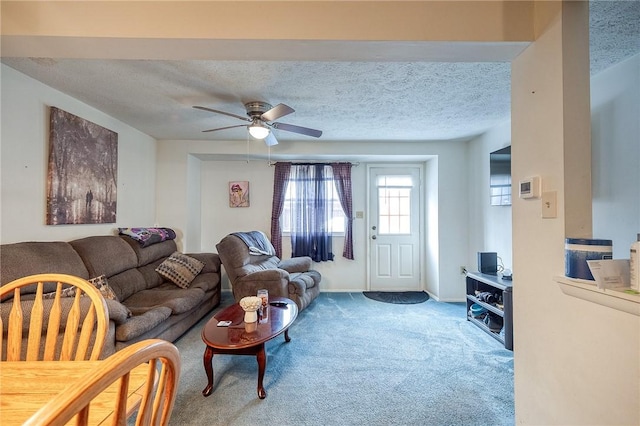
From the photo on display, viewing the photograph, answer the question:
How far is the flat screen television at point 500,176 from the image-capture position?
290 centimetres

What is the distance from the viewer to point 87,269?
7.37 ft

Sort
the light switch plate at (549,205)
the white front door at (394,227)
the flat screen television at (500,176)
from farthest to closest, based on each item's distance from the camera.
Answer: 1. the white front door at (394,227)
2. the flat screen television at (500,176)
3. the light switch plate at (549,205)

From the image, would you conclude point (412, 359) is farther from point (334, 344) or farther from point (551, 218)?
point (551, 218)

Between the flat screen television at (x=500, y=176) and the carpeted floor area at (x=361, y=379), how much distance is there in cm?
151

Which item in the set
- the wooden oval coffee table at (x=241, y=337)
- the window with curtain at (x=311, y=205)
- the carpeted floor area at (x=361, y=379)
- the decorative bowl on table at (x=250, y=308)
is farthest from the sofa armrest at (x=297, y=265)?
the decorative bowl on table at (x=250, y=308)

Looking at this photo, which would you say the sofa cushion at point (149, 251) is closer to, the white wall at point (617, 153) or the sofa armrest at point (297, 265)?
the sofa armrest at point (297, 265)

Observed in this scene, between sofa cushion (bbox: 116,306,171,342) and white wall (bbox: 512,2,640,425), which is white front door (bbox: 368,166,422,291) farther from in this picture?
sofa cushion (bbox: 116,306,171,342)

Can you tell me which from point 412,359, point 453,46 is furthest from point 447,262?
point 453,46

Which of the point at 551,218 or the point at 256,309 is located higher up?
the point at 551,218

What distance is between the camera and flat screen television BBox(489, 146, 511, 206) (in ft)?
9.50

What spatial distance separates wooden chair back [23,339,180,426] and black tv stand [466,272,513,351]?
2.79 meters

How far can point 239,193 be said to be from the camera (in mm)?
4262

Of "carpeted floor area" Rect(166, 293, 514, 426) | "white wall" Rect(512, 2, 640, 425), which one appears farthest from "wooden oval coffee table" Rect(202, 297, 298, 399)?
"white wall" Rect(512, 2, 640, 425)

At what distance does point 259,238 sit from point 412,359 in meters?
2.38
